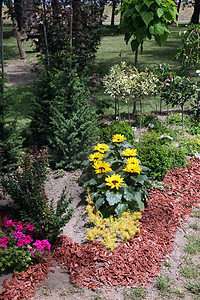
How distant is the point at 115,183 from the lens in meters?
3.85

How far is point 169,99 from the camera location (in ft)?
21.8

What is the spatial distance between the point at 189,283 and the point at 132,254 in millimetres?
666

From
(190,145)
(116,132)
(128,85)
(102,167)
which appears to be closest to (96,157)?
(102,167)

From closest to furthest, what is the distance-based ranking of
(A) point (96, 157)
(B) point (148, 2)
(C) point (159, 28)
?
(A) point (96, 157)
(B) point (148, 2)
(C) point (159, 28)

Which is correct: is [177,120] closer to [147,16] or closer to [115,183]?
[147,16]

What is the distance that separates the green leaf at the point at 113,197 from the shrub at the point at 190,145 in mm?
2486

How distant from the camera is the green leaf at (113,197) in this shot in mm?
3779

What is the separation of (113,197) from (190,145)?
2821mm

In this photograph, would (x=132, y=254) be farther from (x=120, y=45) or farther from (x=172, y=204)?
(x=120, y=45)

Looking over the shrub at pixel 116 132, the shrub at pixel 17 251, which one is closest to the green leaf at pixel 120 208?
the shrub at pixel 17 251

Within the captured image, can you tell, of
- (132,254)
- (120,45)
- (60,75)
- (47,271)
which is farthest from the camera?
(120,45)

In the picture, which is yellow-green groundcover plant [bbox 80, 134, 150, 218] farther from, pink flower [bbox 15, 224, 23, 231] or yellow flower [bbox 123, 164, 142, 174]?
pink flower [bbox 15, 224, 23, 231]

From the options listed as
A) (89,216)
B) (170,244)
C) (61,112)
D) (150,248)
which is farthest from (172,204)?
(61,112)

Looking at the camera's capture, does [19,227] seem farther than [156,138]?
No
